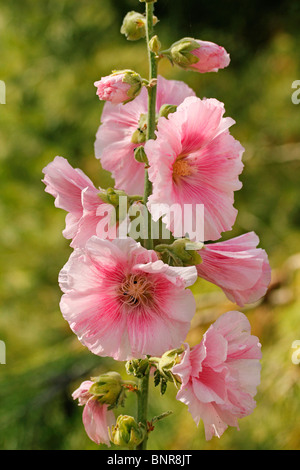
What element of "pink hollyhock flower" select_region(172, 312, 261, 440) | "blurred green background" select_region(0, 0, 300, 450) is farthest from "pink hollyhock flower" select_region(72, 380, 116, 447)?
"blurred green background" select_region(0, 0, 300, 450)

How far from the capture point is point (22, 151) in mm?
3398

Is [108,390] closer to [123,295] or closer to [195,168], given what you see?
[123,295]

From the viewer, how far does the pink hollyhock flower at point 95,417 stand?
2.18ft

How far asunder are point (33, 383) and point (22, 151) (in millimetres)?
1967

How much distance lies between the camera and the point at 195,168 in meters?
0.65

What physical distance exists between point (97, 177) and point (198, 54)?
2.46m

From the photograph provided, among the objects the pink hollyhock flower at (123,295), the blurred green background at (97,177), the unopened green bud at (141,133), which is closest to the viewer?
the pink hollyhock flower at (123,295)

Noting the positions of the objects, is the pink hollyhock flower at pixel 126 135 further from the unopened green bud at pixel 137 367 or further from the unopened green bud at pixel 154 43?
the unopened green bud at pixel 137 367

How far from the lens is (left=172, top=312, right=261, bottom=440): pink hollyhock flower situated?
1.90 feet

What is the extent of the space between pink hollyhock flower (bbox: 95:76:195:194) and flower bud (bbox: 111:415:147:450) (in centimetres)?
28

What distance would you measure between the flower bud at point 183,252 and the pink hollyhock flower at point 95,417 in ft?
0.58

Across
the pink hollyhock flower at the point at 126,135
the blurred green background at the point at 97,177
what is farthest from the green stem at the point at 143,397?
the blurred green background at the point at 97,177

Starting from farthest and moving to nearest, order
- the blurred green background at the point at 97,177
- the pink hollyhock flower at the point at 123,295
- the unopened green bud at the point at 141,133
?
the blurred green background at the point at 97,177, the unopened green bud at the point at 141,133, the pink hollyhock flower at the point at 123,295

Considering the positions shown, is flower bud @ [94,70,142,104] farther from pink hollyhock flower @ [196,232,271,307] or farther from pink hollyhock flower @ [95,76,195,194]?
pink hollyhock flower @ [196,232,271,307]
